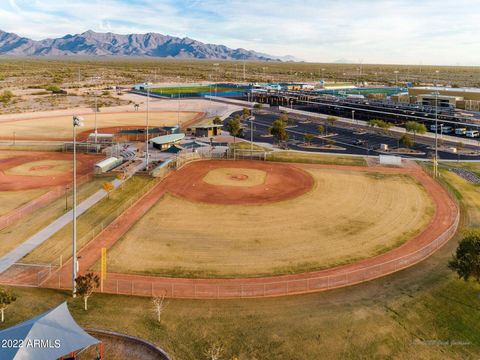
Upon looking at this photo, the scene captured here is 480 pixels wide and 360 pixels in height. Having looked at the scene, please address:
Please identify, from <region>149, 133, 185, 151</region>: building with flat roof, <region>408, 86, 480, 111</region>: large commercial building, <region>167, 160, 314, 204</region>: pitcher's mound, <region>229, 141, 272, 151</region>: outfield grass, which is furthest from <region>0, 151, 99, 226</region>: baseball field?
<region>408, 86, 480, 111</region>: large commercial building

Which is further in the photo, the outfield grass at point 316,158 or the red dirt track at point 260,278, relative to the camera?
the outfield grass at point 316,158

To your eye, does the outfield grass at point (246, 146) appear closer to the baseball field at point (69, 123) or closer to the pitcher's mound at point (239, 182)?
the pitcher's mound at point (239, 182)

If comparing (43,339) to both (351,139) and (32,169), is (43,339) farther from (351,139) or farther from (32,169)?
(351,139)

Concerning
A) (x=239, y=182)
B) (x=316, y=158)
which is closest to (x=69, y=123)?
(x=239, y=182)

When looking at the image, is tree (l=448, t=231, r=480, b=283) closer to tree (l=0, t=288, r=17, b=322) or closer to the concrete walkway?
tree (l=0, t=288, r=17, b=322)

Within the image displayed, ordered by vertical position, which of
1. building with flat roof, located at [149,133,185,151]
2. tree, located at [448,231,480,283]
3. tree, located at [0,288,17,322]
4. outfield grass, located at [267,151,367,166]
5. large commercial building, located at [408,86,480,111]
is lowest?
tree, located at [0,288,17,322]

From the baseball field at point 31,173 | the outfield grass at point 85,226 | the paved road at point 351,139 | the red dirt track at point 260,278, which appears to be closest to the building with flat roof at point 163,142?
the baseball field at point 31,173
